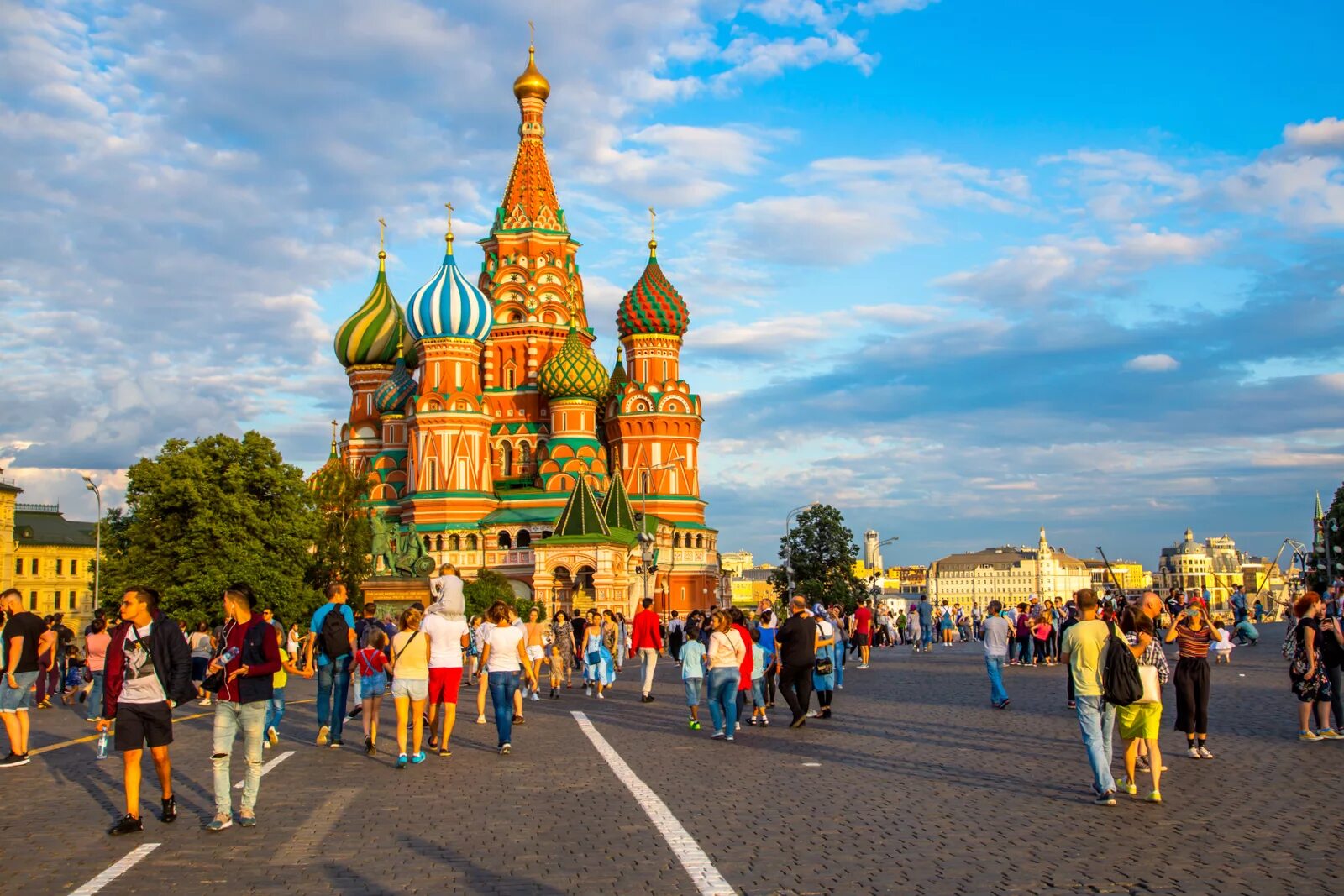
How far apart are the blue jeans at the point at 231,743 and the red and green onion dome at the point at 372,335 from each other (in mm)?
73526

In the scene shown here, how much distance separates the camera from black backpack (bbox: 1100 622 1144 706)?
10.1 meters

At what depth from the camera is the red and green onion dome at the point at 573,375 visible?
76.8m

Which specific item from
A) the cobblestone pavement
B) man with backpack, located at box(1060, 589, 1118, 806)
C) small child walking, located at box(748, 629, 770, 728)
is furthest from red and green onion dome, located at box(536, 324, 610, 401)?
man with backpack, located at box(1060, 589, 1118, 806)

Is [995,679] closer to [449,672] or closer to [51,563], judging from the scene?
[449,672]

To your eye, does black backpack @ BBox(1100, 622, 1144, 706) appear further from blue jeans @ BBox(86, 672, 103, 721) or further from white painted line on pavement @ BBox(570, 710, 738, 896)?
blue jeans @ BBox(86, 672, 103, 721)

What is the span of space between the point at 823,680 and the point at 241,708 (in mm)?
9326

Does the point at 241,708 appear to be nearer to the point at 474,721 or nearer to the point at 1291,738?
the point at 474,721

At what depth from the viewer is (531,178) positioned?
3327 inches

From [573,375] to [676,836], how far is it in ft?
225

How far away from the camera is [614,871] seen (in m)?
7.75

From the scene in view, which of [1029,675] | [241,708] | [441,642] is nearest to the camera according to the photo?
[241,708]

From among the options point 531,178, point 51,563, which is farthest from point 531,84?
point 51,563

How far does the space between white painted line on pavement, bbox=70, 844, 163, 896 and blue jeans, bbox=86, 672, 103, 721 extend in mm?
9229

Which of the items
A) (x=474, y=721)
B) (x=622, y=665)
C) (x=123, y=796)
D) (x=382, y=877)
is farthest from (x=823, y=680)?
(x=622, y=665)
